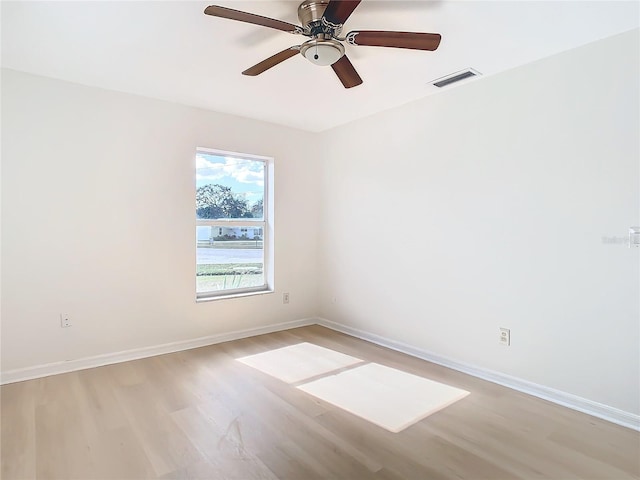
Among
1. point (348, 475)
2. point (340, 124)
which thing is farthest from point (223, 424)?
point (340, 124)

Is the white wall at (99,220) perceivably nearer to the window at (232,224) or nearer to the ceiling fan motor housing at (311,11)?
the window at (232,224)

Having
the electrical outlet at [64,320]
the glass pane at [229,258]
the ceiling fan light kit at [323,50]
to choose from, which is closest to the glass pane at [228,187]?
the glass pane at [229,258]

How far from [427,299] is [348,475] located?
74.0 inches

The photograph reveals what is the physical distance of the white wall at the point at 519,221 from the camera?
227cm

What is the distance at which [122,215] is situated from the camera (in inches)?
A: 128

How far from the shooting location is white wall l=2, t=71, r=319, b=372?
2.81 metres

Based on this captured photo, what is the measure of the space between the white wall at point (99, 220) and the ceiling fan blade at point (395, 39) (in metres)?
2.23

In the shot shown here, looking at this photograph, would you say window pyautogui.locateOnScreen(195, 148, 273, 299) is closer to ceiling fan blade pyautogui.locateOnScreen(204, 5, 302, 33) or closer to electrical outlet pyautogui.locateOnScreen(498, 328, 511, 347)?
ceiling fan blade pyautogui.locateOnScreen(204, 5, 302, 33)

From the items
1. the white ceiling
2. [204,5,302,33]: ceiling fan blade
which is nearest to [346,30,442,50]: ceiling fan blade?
the white ceiling

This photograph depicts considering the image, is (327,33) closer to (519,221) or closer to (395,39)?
(395,39)

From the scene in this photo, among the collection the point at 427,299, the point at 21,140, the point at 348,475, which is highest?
the point at 21,140

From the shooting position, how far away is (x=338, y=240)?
430cm

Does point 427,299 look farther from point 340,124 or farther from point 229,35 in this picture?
point 229,35

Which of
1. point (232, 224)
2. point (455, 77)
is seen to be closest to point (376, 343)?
point (232, 224)
